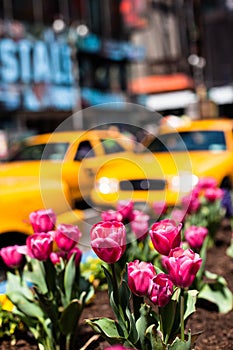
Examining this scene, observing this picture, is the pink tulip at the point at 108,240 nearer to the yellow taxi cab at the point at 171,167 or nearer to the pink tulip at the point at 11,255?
the pink tulip at the point at 11,255

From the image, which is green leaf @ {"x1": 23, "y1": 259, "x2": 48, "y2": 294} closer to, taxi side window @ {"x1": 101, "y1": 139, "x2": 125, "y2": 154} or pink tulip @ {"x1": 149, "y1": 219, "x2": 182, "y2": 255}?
pink tulip @ {"x1": 149, "y1": 219, "x2": 182, "y2": 255}

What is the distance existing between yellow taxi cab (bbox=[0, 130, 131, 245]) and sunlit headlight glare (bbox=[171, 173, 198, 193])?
3.59ft

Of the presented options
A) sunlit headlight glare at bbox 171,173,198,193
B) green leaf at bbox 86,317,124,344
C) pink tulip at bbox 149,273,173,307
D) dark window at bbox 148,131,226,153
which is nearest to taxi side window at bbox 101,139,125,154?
dark window at bbox 148,131,226,153

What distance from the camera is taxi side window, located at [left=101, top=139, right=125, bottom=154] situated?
29.9 ft

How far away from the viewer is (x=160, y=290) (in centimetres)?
214

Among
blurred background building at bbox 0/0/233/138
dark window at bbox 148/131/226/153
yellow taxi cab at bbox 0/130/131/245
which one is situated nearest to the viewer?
yellow taxi cab at bbox 0/130/131/245

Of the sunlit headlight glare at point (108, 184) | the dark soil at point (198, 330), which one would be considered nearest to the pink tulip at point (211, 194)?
the dark soil at point (198, 330)

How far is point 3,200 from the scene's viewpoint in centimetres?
486

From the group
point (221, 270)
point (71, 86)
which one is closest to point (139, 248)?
point (221, 270)

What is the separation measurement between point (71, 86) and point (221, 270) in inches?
864

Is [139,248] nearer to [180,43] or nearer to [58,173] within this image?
[58,173]

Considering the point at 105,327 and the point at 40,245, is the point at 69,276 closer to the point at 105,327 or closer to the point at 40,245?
the point at 40,245

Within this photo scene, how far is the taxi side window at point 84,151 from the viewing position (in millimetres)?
8219

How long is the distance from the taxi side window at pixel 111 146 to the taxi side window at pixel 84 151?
33 centimetres
